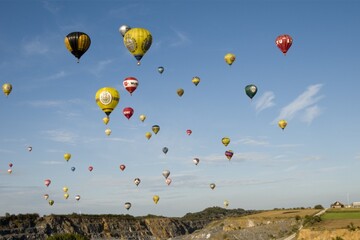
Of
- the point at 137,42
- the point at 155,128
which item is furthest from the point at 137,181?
the point at 137,42

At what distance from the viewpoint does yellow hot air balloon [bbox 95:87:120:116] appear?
2079 inches

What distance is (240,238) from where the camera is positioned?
9062cm

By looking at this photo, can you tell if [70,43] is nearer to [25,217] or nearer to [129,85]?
[129,85]

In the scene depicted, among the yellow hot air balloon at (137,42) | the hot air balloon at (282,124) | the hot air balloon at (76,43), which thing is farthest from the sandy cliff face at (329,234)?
the hot air balloon at (76,43)

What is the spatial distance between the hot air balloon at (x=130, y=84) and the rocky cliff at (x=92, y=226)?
7106cm

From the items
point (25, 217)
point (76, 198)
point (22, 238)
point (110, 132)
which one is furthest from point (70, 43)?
point (25, 217)

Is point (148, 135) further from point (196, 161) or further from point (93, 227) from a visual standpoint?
point (93, 227)

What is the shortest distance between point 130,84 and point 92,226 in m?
87.2

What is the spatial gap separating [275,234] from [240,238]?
23.2 feet

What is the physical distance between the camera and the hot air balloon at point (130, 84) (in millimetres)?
58938

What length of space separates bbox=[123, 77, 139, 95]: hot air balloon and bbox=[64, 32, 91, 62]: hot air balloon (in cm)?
821

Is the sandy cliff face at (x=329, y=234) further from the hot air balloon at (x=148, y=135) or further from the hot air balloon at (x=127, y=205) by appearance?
the hot air balloon at (x=127, y=205)

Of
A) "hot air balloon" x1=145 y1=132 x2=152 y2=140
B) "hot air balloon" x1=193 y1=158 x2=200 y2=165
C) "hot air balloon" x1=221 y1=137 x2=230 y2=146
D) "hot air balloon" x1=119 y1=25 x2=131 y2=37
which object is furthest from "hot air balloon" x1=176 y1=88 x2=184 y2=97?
"hot air balloon" x1=119 y1=25 x2=131 y2=37

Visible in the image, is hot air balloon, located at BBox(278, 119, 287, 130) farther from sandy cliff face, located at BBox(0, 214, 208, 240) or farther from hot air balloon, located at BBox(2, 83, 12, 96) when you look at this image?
sandy cliff face, located at BBox(0, 214, 208, 240)
